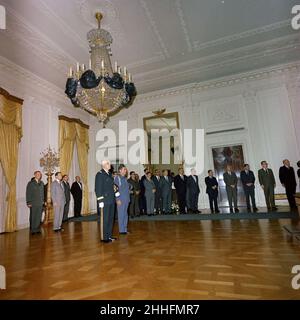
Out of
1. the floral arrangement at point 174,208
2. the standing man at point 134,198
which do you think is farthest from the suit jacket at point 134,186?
the floral arrangement at point 174,208

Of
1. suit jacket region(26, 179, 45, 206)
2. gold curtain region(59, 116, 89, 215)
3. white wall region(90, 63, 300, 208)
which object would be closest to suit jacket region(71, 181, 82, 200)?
gold curtain region(59, 116, 89, 215)

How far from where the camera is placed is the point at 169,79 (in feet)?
30.0

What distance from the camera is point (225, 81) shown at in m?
9.21

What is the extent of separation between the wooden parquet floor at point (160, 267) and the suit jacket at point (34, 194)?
162 centimetres

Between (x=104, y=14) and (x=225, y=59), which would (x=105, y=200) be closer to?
(x=104, y=14)

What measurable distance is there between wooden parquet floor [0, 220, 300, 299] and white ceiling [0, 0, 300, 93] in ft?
17.2

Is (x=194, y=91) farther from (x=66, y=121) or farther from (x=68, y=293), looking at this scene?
(x=68, y=293)

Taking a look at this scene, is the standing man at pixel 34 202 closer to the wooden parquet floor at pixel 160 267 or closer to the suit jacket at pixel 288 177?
the wooden parquet floor at pixel 160 267

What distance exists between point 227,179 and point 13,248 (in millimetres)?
6215

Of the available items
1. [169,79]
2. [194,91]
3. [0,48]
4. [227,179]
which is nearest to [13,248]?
[0,48]

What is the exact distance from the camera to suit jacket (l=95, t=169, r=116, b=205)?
4074 millimetres

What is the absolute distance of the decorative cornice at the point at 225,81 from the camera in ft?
27.5

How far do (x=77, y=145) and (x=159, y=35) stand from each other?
5.62 m

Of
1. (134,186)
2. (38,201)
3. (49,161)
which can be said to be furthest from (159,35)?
(38,201)
